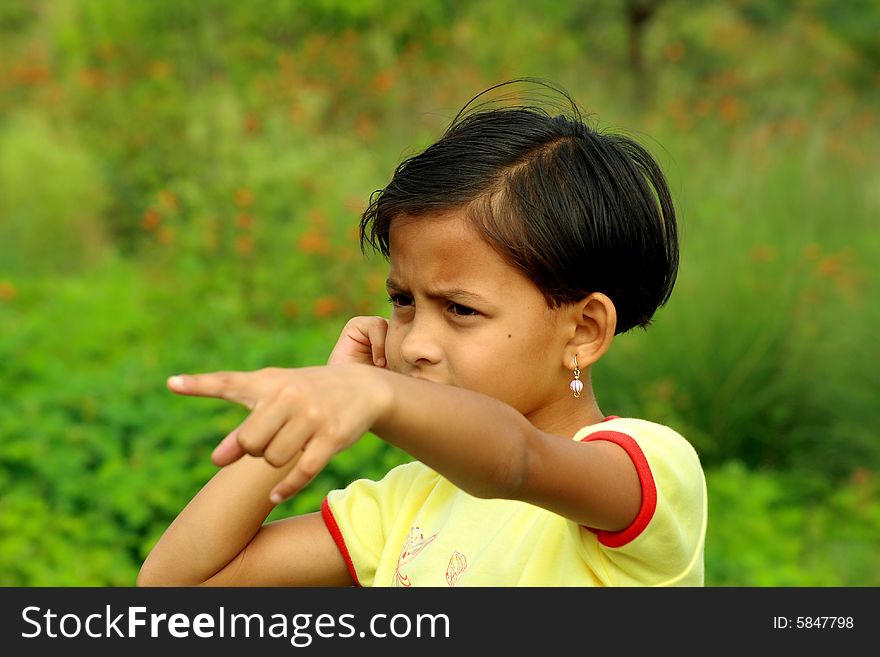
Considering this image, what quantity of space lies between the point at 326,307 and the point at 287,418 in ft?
13.6

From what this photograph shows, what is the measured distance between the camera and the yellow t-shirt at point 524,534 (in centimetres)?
161

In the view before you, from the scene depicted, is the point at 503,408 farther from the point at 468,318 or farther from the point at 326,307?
the point at 326,307

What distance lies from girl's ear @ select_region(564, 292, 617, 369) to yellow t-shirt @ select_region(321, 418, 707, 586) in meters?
0.18

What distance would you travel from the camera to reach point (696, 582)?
1730 mm

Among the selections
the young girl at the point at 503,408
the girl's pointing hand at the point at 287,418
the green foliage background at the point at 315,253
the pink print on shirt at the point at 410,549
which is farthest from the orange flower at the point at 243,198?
the girl's pointing hand at the point at 287,418

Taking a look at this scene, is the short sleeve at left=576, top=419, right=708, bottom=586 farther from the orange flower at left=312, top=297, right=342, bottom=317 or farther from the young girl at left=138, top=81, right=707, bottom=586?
the orange flower at left=312, top=297, right=342, bottom=317

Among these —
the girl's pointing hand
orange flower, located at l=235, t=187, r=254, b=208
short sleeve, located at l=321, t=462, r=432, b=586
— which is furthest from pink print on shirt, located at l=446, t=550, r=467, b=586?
orange flower, located at l=235, t=187, r=254, b=208

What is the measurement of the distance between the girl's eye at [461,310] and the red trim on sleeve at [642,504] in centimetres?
28

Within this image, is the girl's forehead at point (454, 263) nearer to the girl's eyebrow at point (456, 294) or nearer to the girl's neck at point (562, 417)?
the girl's eyebrow at point (456, 294)

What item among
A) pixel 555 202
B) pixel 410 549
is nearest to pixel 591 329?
pixel 555 202

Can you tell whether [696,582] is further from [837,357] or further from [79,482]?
[837,357]

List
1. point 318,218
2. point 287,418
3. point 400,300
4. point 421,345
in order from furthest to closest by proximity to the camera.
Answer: point 318,218 < point 400,300 < point 421,345 < point 287,418

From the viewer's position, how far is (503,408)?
1406 mm

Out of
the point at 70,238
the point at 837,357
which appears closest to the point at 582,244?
the point at 837,357
